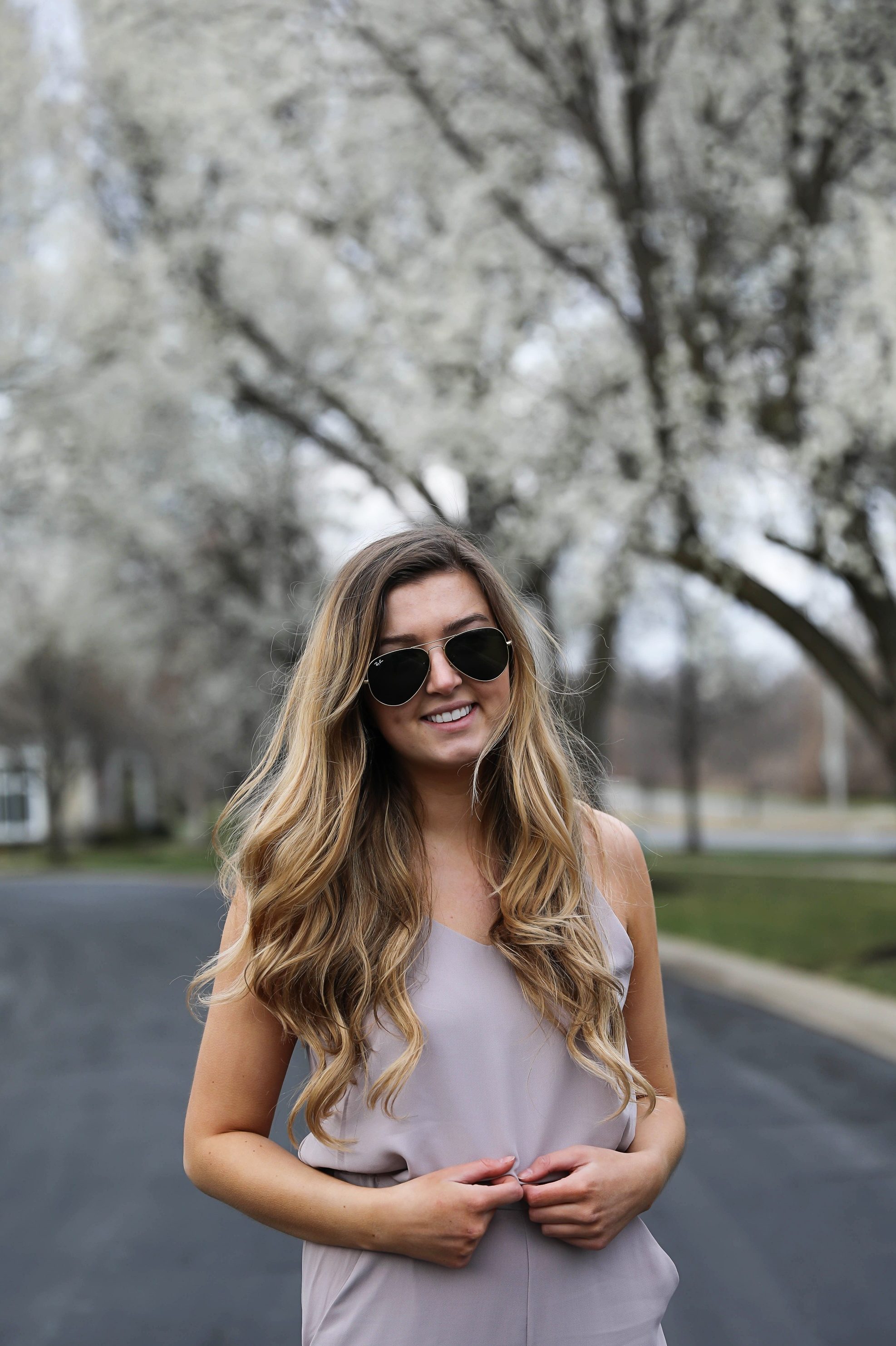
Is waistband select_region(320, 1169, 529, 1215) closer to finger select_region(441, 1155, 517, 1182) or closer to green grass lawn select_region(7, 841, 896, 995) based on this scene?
finger select_region(441, 1155, 517, 1182)

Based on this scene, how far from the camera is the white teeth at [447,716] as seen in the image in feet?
6.75

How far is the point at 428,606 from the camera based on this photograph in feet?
6.82

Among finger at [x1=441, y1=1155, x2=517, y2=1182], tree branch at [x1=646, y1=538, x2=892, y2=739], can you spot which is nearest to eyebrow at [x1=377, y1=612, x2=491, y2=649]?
finger at [x1=441, y1=1155, x2=517, y2=1182]

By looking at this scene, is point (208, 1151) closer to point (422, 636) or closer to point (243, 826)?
point (243, 826)

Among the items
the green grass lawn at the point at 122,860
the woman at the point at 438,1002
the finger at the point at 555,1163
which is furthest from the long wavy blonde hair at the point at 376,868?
the green grass lawn at the point at 122,860

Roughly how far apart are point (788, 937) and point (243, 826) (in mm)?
11621

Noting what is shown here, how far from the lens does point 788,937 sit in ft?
42.9

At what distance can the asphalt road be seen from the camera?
4258 millimetres

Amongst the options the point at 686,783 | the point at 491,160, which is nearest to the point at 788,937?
the point at 491,160

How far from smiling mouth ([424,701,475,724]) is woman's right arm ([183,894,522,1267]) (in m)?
0.40

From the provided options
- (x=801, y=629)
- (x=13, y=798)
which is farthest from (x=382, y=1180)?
(x=13, y=798)

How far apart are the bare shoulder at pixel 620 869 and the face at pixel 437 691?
247 mm

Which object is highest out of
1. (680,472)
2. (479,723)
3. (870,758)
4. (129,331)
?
(129,331)

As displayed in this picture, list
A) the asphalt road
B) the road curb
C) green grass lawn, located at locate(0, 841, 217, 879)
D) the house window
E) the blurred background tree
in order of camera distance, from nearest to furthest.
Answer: the asphalt road → the road curb → the blurred background tree → green grass lawn, located at locate(0, 841, 217, 879) → the house window
